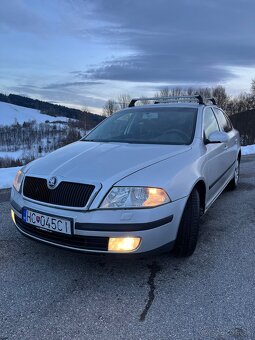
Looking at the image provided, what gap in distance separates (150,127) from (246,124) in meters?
46.1

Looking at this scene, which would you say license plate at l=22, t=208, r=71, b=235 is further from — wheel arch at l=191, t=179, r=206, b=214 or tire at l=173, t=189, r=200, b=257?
wheel arch at l=191, t=179, r=206, b=214

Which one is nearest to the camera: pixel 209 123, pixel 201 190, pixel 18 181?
pixel 18 181

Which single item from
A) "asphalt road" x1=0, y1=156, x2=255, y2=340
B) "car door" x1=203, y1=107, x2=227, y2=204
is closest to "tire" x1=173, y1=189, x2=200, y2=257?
"asphalt road" x1=0, y1=156, x2=255, y2=340

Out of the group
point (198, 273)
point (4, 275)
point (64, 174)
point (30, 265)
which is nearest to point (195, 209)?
point (198, 273)

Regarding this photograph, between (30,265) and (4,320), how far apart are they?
2.82 ft

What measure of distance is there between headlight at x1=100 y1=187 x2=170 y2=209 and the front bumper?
0.16 ft

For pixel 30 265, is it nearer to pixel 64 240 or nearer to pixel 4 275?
pixel 4 275

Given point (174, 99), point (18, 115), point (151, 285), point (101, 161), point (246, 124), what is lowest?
point (246, 124)

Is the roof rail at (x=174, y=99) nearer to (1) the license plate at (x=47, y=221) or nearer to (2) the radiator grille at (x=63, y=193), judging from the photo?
(2) the radiator grille at (x=63, y=193)

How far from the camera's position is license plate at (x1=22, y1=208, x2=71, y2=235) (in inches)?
111

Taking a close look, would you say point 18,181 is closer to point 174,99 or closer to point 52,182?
point 52,182

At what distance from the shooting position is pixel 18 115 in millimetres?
141375

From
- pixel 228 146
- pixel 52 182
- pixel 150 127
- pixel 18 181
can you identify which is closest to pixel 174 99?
pixel 228 146

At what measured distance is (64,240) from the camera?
2.90 m
